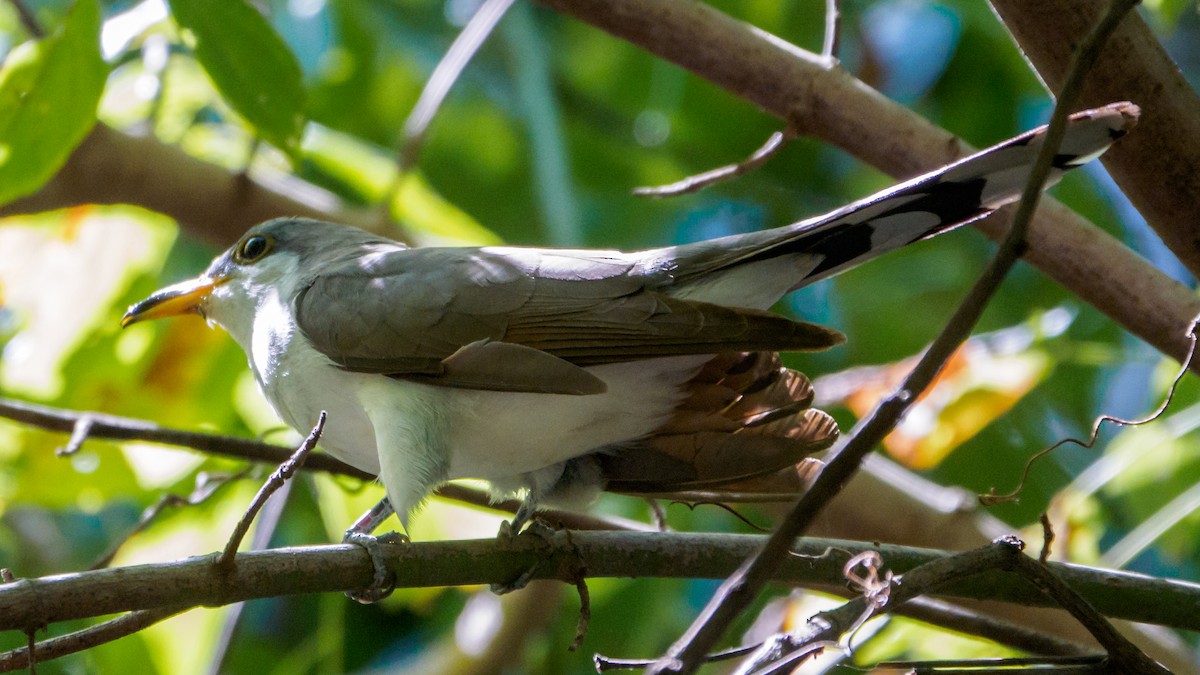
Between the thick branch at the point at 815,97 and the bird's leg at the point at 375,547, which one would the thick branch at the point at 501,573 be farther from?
the thick branch at the point at 815,97

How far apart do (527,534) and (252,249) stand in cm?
153

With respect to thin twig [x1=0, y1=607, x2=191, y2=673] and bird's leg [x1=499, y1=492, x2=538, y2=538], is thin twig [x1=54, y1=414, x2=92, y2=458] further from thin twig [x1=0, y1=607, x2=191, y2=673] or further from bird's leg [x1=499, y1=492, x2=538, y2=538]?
bird's leg [x1=499, y1=492, x2=538, y2=538]

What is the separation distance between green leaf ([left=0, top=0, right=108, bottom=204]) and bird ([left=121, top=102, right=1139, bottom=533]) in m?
0.70

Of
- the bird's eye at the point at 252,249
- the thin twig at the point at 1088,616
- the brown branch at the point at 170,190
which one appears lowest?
the thin twig at the point at 1088,616

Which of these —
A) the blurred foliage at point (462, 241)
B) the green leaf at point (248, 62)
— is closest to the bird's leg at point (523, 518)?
the blurred foliage at point (462, 241)

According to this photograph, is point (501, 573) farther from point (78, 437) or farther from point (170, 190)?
point (170, 190)

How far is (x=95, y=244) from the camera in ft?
13.7

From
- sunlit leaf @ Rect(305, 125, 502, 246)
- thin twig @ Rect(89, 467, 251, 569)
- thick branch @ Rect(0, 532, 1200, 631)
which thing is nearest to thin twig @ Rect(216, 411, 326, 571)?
thick branch @ Rect(0, 532, 1200, 631)

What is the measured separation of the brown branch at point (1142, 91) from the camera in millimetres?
2123

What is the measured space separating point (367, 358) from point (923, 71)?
4989mm

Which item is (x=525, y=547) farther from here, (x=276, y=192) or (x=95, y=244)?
(x=95, y=244)

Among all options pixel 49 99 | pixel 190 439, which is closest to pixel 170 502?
pixel 190 439

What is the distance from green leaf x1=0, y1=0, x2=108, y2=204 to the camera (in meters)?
2.62

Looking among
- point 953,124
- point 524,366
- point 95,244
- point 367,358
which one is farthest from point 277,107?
point 953,124
